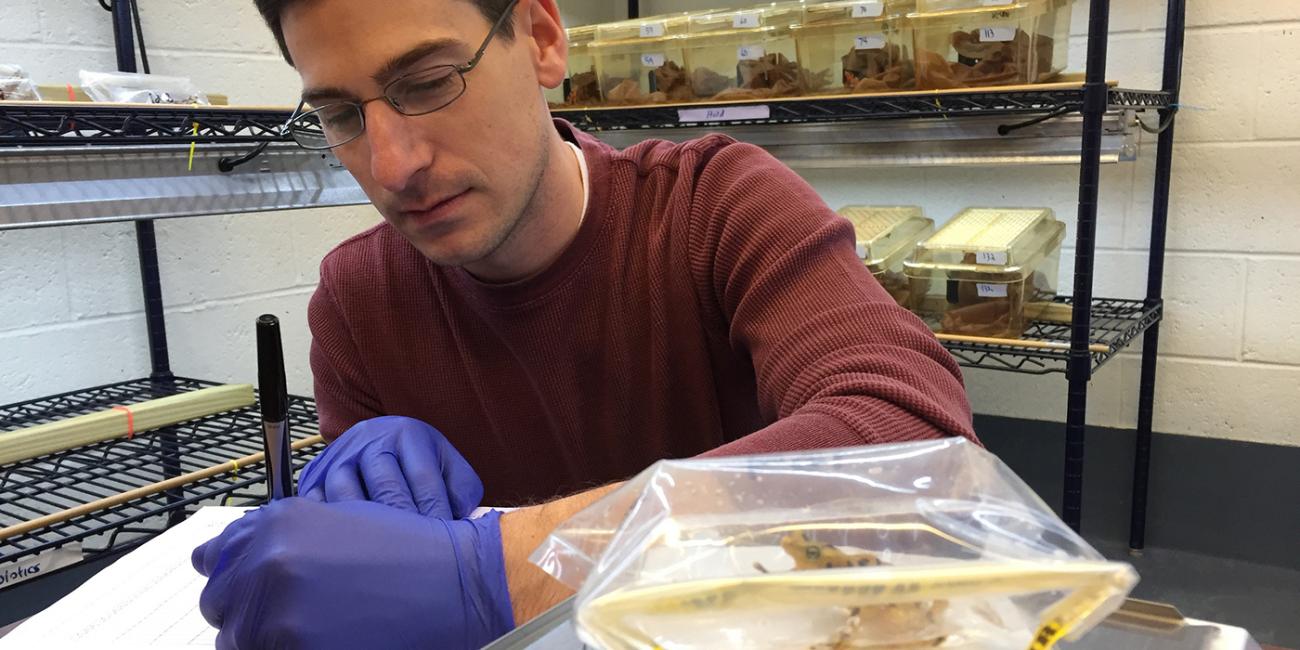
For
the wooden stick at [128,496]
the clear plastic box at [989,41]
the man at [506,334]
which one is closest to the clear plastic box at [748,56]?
the clear plastic box at [989,41]

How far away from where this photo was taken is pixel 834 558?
310mm

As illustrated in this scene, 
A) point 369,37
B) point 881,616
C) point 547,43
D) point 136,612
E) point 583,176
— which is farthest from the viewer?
point 583,176

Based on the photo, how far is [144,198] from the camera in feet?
3.52

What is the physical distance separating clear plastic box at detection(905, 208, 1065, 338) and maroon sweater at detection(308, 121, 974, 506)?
810 mm

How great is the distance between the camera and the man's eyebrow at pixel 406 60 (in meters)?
0.78

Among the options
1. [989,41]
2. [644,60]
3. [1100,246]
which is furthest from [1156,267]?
[644,60]

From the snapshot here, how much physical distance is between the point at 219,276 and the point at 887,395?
1.51 metres

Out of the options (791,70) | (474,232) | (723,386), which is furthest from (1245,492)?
(474,232)

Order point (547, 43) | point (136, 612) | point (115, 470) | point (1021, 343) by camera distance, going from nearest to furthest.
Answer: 1. point (136, 612)
2. point (547, 43)
3. point (115, 470)
4. point (1021, 343)

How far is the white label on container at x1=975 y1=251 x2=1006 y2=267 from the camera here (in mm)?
1660

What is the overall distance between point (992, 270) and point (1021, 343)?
0.14 m

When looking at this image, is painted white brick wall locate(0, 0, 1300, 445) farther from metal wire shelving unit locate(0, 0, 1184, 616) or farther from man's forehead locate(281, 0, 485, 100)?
man's forehead locate(281, 0, 485, 100)

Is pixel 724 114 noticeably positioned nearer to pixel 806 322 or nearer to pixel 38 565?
pixel 806 322

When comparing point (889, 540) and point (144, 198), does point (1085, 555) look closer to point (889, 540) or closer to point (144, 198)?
point (889, 540)
